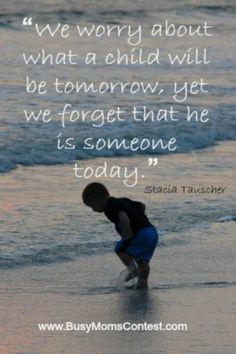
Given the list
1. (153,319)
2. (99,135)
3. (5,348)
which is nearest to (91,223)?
(153,319)

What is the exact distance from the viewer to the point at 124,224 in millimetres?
8508

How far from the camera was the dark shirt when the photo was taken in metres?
8.52

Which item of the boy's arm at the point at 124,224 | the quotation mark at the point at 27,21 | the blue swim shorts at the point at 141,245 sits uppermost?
the quotation mark at the point at 27,21

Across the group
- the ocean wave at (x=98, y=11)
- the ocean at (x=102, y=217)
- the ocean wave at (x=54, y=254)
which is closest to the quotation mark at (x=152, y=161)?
the ocean at (x=102, y=217)

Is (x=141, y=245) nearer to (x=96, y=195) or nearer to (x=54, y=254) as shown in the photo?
(x=96, y=195)

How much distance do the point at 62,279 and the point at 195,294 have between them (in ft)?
3.21

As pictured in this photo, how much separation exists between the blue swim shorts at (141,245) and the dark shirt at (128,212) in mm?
39

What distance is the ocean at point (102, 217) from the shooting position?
313 inches

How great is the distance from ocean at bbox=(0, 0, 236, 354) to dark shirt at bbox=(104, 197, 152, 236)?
407 millimetres

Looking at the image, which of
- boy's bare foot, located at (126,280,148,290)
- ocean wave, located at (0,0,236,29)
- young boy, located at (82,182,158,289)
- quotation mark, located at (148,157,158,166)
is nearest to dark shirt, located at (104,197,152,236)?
young boy, located at (82,182,158,289)

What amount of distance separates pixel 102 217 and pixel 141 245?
2354 mm

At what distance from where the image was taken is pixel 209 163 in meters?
14.1

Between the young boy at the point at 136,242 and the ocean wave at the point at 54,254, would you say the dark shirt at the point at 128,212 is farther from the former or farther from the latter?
the ocean wave at the point at 54,254

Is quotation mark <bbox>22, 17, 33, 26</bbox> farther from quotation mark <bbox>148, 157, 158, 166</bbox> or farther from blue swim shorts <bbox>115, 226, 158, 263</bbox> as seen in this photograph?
blue swim shorts <bbox>115, 226, 158, 263</bbox>
